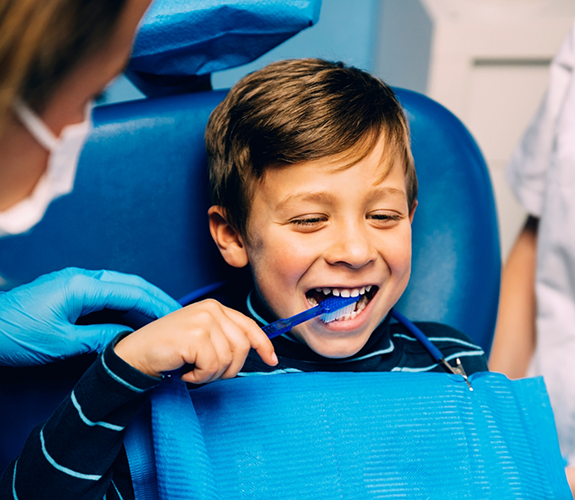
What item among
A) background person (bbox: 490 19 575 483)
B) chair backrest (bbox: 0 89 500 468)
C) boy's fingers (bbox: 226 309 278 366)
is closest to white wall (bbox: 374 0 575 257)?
background person (bbox: 490 19 575 483)

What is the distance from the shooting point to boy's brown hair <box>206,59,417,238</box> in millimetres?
766

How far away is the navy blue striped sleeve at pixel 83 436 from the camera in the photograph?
24.1 inches

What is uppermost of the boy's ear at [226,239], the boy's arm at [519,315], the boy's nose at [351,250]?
the boy's nose at [351,250]

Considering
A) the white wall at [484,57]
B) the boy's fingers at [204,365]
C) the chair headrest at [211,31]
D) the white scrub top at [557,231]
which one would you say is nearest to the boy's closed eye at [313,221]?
the boy's fingers at [204,365]

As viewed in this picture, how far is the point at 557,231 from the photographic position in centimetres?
107

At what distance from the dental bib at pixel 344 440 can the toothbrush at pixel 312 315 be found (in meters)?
0.07

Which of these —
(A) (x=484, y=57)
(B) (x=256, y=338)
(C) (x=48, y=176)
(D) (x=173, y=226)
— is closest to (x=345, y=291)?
(B) (x=256, y=338)

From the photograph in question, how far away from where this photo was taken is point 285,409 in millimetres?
736

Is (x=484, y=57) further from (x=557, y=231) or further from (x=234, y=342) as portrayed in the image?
(x=234, y=342)

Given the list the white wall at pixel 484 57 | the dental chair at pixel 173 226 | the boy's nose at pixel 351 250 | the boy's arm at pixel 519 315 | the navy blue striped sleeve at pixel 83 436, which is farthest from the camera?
the white wall at pixel 484 57

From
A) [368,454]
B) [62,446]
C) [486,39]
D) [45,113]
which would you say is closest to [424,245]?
[368,454]

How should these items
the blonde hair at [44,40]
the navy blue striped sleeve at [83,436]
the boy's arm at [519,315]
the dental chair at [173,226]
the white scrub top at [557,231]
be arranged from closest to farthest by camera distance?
the blonde hair at [44,40], the navy blue striped sleeve at [83,436], the dental chair at [173,226], the white scrub top at [557,231], the boy's arm at [519,315]

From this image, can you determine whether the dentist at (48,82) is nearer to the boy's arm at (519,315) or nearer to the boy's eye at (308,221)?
the boy's eye at (308,221)

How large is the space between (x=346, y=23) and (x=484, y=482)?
1.52 m
